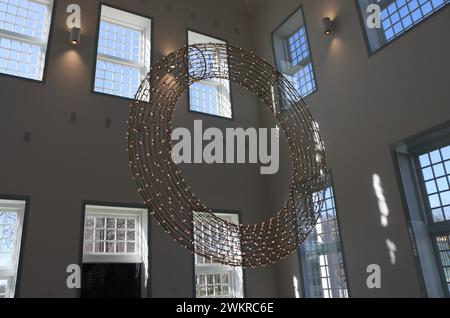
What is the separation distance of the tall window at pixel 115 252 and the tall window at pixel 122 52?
2.07m

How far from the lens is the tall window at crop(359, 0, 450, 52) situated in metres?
5.58

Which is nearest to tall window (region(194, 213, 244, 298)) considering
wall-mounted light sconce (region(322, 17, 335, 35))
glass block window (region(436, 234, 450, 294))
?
glass block window (region(436, 234, 450, 294))

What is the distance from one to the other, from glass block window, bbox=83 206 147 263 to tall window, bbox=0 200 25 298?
882 millimetres

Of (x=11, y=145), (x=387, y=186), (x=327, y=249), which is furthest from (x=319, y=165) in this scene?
(x=11, y=145)

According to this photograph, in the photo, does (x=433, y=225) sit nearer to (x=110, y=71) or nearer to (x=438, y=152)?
(x=438, y=152)

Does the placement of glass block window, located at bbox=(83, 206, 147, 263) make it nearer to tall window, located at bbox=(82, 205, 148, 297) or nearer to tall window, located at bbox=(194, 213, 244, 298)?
tall window, located at bbox=(82, 205, 148, 297)

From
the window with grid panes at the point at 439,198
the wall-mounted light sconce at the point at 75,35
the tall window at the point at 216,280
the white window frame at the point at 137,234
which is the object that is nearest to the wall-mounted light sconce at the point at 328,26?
the window with grid panes at the point at 439,198

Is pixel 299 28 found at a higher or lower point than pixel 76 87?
higher

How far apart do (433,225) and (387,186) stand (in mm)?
748

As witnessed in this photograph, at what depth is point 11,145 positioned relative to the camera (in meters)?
5.74

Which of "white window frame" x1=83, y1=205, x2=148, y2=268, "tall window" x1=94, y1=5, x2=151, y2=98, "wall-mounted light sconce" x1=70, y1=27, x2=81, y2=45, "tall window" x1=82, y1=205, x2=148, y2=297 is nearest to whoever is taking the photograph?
"tall window" x1=82, y1=205, x2=148, y2=297

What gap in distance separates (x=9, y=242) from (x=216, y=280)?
322 centimetres

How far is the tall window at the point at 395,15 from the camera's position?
558 centimetres
